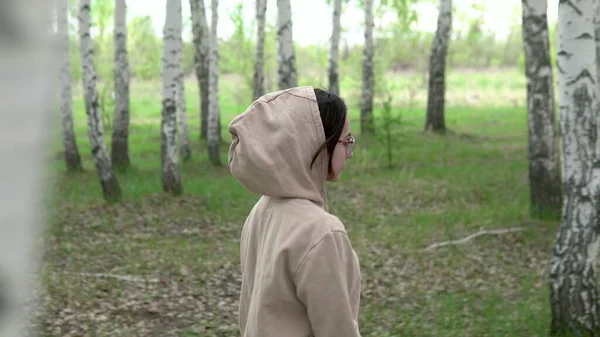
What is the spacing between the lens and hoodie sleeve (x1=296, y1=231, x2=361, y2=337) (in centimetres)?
221

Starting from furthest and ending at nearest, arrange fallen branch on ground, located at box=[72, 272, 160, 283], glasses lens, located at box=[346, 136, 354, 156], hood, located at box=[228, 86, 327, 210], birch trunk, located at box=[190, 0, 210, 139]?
birch trunk, located at box=[190, 0, 210, 139], fallen branch on ground, located at box=[72, 272, 160, 283], glasses lens, located at box=[346, 136, 354, 156], hood, located at box=[228, 86, 327, 210]

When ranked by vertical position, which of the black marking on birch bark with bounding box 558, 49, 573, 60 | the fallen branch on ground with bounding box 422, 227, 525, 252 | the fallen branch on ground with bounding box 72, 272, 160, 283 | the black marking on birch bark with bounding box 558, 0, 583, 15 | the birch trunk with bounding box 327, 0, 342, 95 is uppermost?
the birch trunk with bounding box 327, 0, 342, 95

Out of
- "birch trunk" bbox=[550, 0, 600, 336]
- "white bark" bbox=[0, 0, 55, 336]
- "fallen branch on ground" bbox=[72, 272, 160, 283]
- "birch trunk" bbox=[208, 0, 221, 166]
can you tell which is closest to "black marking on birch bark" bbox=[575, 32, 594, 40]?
"birch trunk" bbox=[550, 0, 600, 336]

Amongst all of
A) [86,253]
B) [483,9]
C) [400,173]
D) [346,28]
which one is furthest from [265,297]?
[346,28]

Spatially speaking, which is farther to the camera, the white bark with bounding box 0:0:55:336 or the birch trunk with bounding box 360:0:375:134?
the birch trunk with bounding box 360:0:375:134

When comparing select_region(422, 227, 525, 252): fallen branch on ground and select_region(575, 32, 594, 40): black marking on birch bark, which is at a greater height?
select_region(575, 32, 594, 40): black marking on birch bark

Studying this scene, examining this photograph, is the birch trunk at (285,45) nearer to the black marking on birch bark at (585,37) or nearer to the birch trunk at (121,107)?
the birch trunk at (121,107)

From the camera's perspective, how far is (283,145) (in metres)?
2.35

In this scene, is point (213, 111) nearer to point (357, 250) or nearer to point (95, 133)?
point (95, 133)

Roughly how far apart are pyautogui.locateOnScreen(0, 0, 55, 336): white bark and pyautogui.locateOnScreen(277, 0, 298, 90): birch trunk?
13.0m

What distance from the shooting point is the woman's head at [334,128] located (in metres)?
2.40

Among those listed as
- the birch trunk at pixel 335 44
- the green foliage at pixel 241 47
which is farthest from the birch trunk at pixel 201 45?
the birch trunk at pixel 335 44

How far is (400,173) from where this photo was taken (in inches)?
620

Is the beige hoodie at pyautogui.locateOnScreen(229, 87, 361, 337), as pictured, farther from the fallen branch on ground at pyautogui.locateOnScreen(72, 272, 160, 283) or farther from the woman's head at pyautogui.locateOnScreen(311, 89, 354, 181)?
the fallen branch on ground at pyautogui.locateOnScreen(72, 272, 160, 283)
